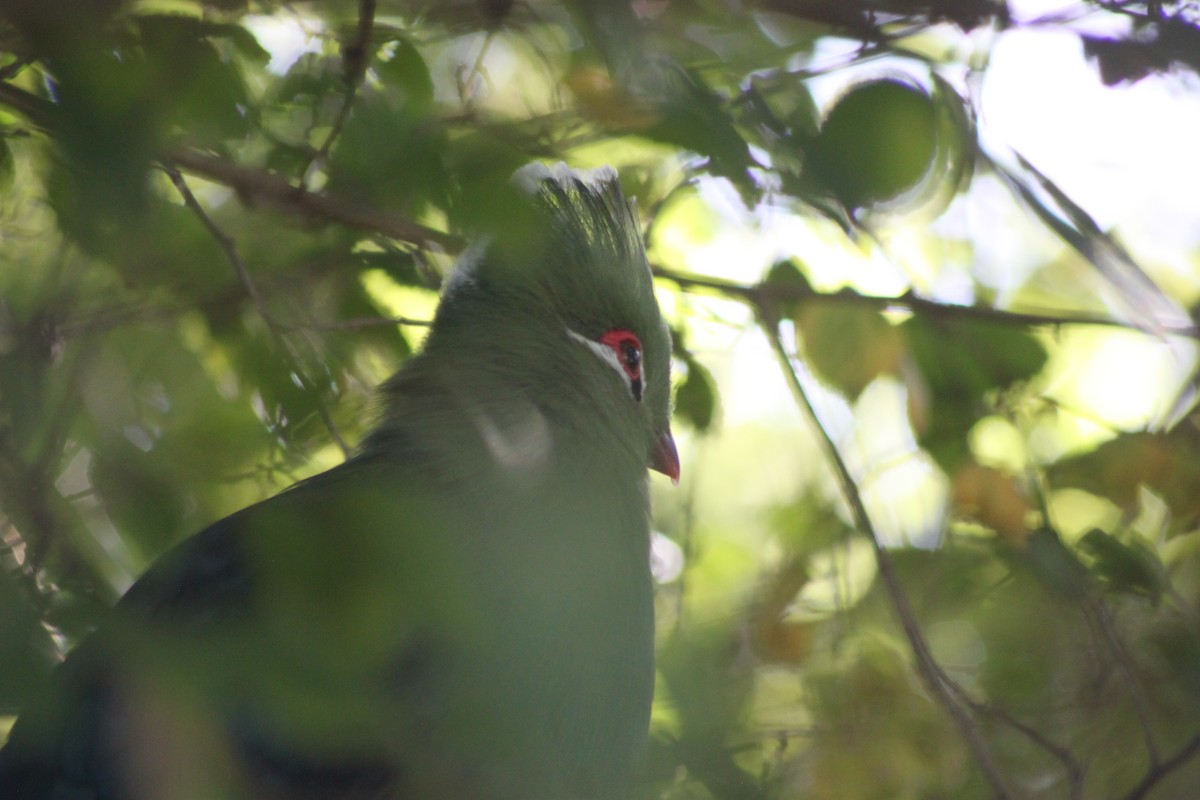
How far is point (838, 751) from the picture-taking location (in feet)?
10.3

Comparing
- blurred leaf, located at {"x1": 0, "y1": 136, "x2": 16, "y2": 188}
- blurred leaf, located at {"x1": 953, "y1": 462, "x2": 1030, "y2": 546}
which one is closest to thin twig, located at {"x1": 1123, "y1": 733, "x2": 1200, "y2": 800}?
blurred leaf, located at {"x1": 953, "y1": 462, "x2": 1030, "y2": 546}

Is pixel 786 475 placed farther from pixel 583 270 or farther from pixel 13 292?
pixel 13 292

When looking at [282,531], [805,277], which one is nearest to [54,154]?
[282,531]

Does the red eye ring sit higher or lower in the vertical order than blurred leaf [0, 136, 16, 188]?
lower

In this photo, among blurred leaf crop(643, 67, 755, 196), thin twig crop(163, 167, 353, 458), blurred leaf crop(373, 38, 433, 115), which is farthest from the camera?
thin twig crop(163, 167, 353, 458)

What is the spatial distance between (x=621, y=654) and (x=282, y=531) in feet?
3.40

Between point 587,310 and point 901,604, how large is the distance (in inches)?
38.8

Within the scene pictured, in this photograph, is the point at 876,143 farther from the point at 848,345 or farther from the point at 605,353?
the point at 605,353

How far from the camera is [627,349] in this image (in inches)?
107

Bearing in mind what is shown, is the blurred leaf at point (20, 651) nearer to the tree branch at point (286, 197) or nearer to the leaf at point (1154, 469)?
the tree branch at point (286, 197)

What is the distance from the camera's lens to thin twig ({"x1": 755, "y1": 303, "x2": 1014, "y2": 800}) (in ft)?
7.29

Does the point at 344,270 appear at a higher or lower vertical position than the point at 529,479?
higher

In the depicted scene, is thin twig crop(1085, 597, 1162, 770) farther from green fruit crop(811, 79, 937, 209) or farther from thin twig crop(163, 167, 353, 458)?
thin twig crop(163, 167, 353, 458)

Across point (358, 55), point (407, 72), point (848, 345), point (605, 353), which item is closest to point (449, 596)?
point (407, 72)
